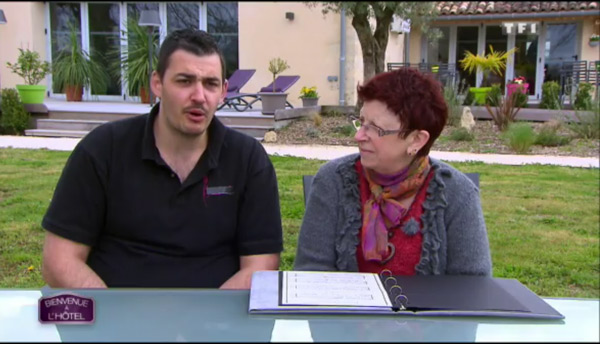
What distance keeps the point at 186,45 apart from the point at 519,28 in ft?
47.4

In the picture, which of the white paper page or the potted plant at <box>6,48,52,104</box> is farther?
the potted plant at <box>6,48,52,104</box>

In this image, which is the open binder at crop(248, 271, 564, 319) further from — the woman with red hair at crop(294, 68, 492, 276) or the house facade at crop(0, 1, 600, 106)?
the house facade at crop(0, 1, 600, 106)

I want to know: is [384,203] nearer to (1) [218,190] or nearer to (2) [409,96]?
(2) [409,96]

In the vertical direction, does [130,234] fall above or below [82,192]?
below

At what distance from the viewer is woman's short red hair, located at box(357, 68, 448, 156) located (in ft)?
6.73

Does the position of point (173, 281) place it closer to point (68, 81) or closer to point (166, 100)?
point (166, 100)

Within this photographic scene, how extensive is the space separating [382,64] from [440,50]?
6.43 m

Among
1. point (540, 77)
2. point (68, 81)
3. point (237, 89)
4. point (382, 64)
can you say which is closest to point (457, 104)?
point (382, 64)

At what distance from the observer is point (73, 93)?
13.9 m

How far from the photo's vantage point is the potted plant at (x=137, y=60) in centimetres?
1291

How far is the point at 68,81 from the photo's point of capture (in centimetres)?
1379

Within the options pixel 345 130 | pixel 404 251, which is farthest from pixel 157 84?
pixel 345 130

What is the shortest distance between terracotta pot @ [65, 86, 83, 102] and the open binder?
529 inches

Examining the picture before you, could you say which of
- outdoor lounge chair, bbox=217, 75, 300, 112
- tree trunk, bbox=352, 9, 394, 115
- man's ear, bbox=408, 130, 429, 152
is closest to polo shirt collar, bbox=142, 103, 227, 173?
man's ear, bbox=408, 130, 429, 152
